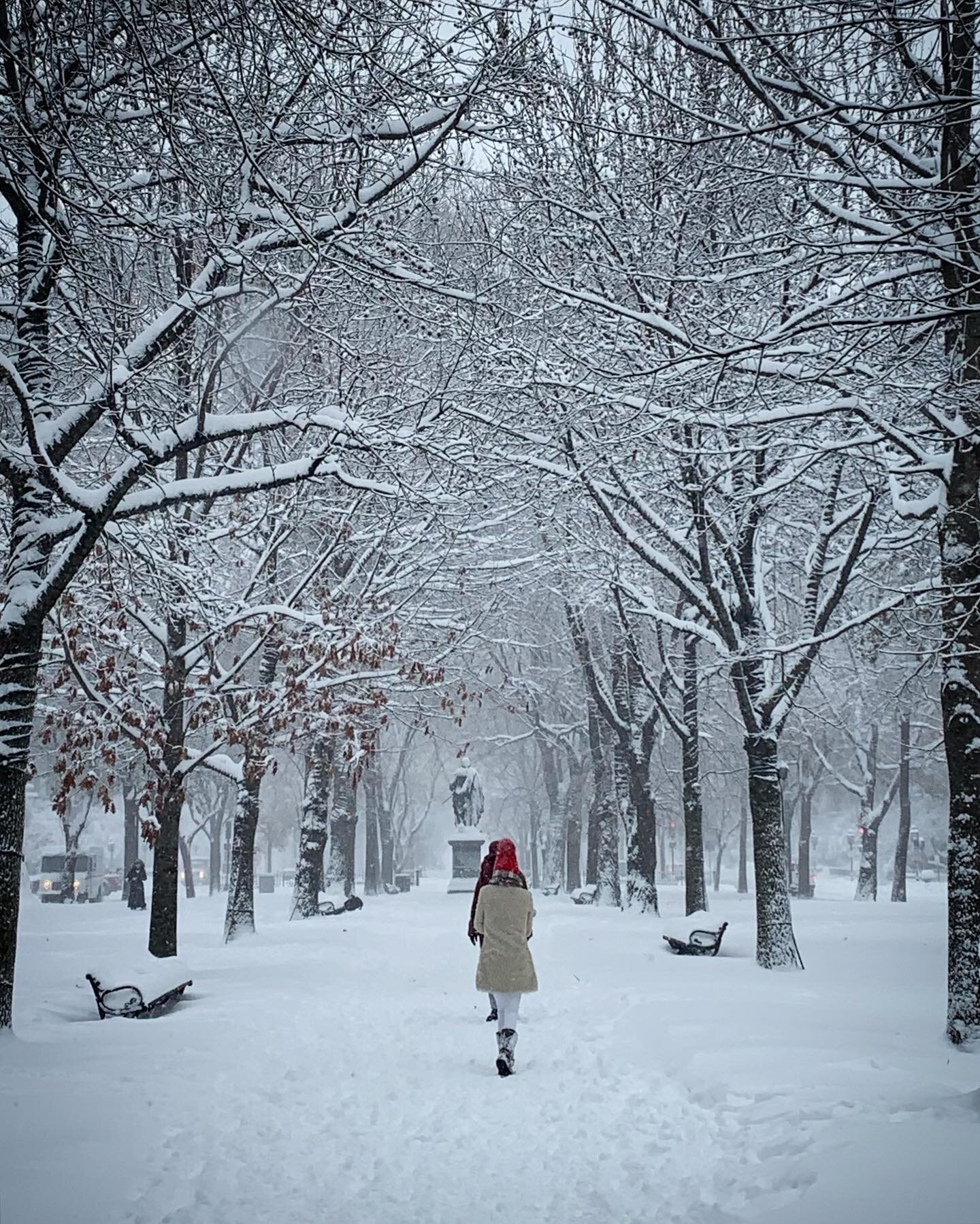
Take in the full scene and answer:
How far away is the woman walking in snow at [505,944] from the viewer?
23.6ft

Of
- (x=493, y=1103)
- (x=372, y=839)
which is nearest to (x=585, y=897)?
(x=372, y=839)

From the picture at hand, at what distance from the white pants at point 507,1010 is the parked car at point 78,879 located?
27617 mm

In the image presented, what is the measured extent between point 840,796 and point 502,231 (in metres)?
47.6

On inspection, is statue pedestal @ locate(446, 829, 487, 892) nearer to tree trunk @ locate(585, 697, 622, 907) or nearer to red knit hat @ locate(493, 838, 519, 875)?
tree trunk @ locate(585, 697, 622, 907)

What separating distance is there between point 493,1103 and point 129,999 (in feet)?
13.0

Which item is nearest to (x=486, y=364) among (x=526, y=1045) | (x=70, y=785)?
(x=70, y=785)

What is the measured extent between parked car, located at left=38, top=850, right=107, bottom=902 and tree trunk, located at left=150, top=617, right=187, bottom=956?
2188 centimetres

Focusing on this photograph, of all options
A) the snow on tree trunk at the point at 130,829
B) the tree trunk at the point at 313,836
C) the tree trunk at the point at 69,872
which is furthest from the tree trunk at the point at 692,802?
the tree trunk at the point at 69,872

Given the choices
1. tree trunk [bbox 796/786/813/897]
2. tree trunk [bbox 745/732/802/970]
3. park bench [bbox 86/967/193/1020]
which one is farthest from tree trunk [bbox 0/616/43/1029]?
tree trunk [bbox 796/786/813/897]

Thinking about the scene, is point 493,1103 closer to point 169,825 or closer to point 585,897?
point 169,825

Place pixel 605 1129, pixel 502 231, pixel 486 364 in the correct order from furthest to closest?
pixel 486 364, pixel 502 231, pixel 605 1129

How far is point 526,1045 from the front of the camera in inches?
318

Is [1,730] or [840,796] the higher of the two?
[1,730]

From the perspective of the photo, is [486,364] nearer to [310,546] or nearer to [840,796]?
[310,546]
